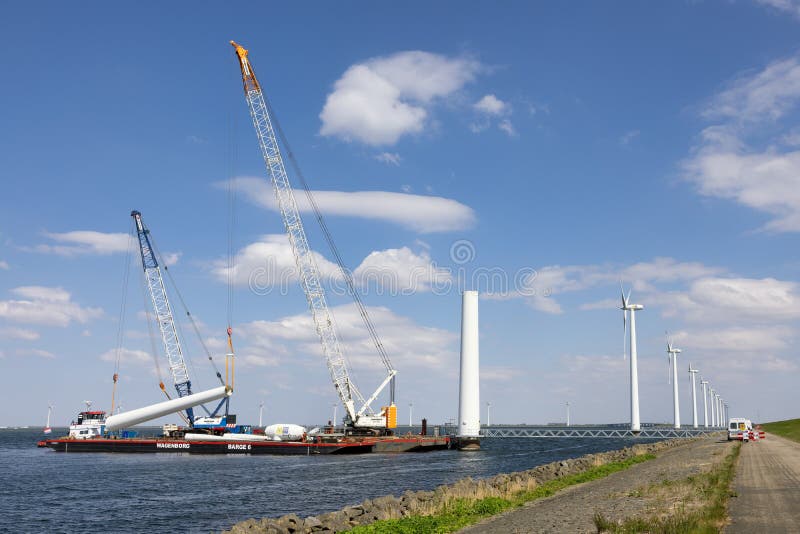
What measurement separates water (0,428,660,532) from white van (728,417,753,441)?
40.2 meters

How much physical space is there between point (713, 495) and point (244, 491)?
47.2 metres

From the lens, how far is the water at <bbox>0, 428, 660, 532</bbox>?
50562 mm

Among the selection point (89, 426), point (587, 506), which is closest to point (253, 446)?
point (89, 426)

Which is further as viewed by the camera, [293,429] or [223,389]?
[223,389]

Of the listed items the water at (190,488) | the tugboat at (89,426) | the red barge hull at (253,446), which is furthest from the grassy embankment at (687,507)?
the tugboat at (89,426)

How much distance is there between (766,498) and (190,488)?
5714 cm

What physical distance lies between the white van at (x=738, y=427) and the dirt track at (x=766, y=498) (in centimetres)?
5321

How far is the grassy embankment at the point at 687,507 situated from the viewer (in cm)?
2433

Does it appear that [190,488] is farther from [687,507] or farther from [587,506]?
[687,507]

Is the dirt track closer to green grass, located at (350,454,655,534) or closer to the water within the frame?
green grass, located at (350,454,655,534)

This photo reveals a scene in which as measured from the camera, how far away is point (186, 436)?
140 metres

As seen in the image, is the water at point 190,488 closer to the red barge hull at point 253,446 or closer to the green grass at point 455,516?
the red barge hull at point 253,446

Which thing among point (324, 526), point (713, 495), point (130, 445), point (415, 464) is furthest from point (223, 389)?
point (713, 495)

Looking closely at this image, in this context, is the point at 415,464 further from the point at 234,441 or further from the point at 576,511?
the point at 576,511
